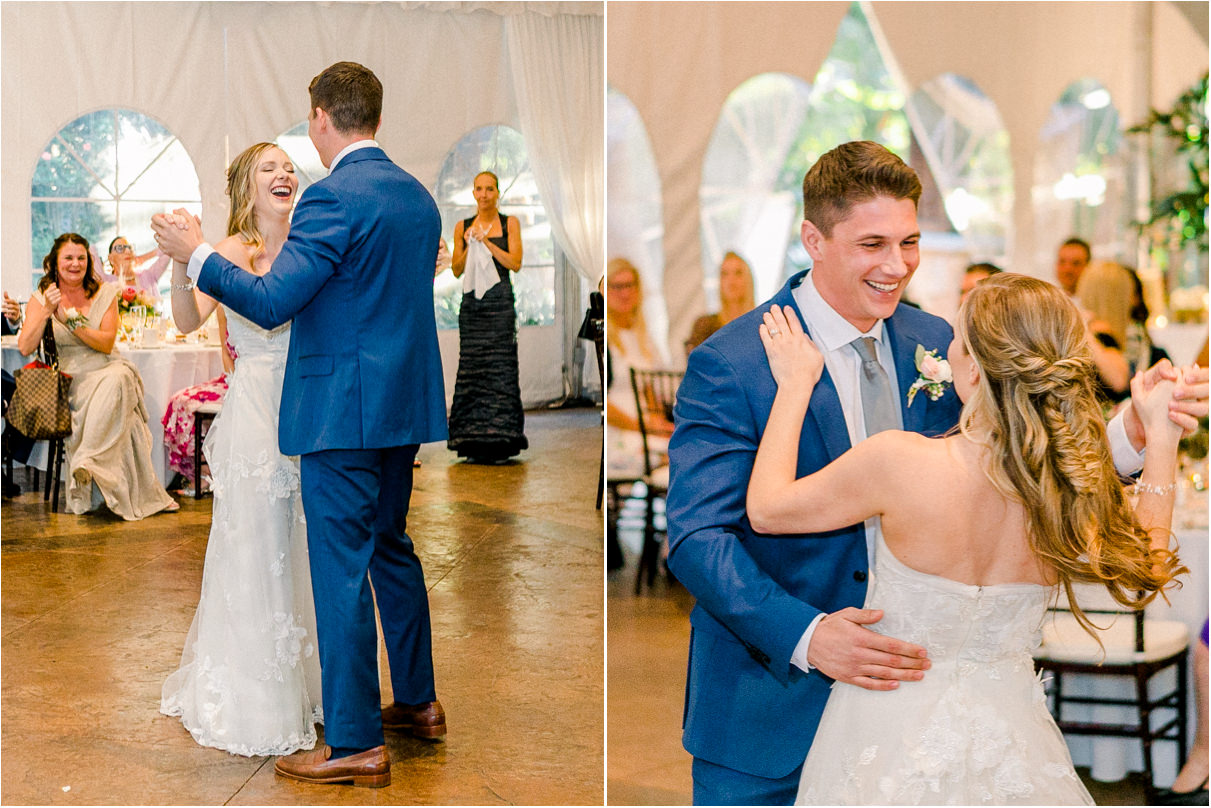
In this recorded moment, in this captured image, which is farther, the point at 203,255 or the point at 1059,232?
the point at 1059,232

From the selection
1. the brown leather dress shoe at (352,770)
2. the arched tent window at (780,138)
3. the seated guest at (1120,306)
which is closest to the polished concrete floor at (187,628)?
the brown leather dress shoe at (352,770)

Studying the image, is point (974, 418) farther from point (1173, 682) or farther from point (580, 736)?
point (1173, 682)

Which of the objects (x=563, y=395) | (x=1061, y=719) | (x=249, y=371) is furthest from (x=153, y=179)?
(x=1061, y=719)

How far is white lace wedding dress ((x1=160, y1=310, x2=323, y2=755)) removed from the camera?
3.12 metres

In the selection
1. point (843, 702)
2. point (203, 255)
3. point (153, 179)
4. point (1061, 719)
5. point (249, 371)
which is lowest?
point (1061, 719)

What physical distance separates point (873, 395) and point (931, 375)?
12 centimetres

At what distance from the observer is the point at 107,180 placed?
951 cm

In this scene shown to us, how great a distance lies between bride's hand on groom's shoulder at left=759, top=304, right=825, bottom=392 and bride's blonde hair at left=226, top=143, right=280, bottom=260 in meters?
1.90

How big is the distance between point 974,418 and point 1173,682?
7.40 feet

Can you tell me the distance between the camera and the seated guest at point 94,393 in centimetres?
621

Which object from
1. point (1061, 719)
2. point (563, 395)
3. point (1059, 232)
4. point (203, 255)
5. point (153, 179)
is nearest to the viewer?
point (203, 255)

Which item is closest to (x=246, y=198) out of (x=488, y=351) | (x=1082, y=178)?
(x=488, y=351)

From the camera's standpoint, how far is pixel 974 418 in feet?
5.32

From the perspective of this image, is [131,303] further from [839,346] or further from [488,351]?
[839,346]
